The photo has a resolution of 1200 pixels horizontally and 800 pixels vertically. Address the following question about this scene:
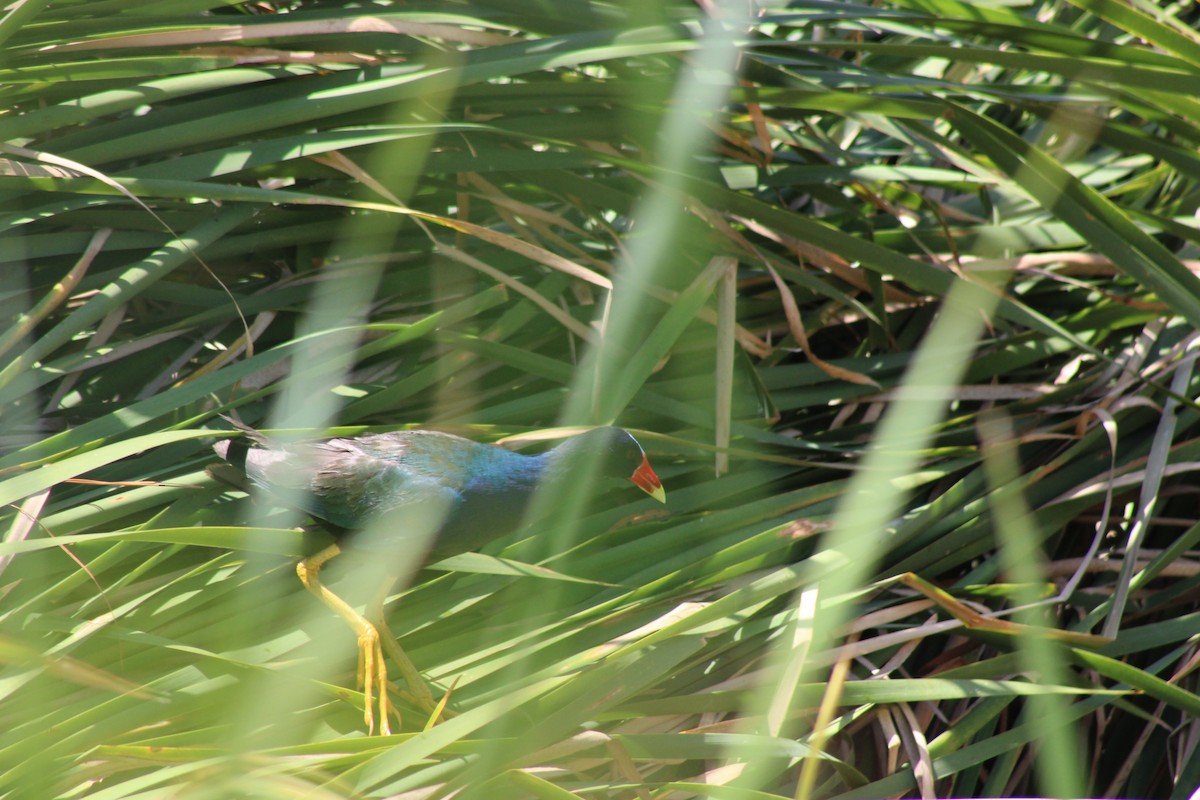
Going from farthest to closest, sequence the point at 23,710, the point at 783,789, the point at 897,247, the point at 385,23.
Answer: the point at 897,247
the point at 385,23
the point at 783,789
the point at 23,710

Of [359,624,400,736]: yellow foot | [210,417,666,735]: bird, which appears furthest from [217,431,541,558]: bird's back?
[359,624,400,736]: yellow foot

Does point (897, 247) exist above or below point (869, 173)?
below

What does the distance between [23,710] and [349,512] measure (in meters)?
0.54

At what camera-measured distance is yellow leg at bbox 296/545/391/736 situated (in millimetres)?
1514

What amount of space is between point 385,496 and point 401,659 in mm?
262

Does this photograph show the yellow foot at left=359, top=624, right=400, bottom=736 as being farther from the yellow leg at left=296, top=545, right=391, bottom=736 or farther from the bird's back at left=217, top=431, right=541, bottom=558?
the bird's back at left=217, top=431, right=541, bottom=558

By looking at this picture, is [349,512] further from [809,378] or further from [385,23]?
[809,378]

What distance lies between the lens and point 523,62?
70.7 inches

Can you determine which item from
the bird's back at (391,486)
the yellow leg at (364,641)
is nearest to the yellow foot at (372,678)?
the yellow leg at (364,641)

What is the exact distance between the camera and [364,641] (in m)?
1.56

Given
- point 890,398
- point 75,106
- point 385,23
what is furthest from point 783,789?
point 75,106

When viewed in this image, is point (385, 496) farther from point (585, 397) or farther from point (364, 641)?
point (585, 397)

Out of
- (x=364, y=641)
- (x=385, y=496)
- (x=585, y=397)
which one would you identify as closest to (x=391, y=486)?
(x=385, y=496)

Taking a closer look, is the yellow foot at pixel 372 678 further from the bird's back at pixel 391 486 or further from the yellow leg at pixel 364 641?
the bird's back at pixel 391 486
